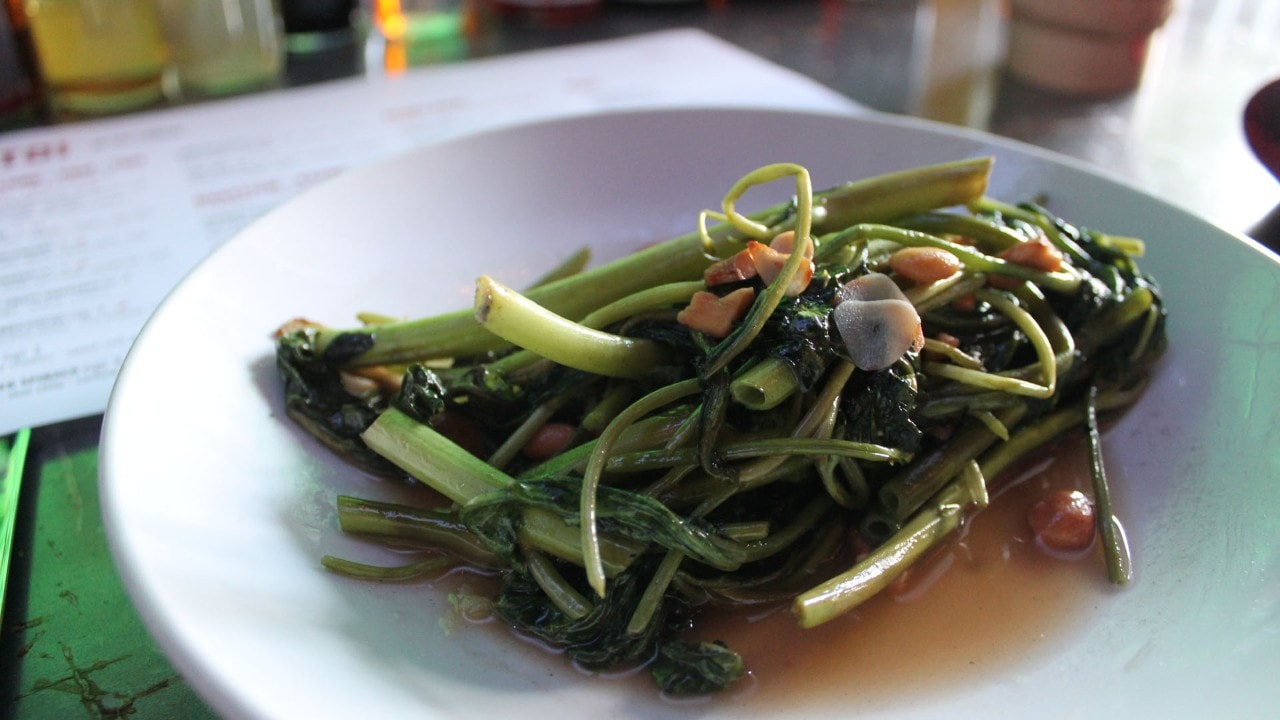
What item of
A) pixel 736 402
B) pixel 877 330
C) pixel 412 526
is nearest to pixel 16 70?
pixel 412 526

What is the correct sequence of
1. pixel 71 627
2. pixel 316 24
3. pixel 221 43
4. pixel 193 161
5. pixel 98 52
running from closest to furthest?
pixel 71 627
pixel 193 161
pixel 98 52
pixel 221 43
pixel 316 24

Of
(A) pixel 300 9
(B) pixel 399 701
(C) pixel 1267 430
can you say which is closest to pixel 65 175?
(A) pixel 300 9

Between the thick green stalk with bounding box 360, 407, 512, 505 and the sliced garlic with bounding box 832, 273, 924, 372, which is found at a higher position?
the sliced garlic with bounding box 832, 273, 924, 372

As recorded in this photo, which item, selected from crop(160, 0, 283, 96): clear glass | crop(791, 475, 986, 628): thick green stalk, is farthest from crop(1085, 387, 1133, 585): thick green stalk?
crop(160, 0, 283, 96): clear glass

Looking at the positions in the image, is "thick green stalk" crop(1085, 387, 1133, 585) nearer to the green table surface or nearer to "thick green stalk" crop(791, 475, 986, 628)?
"thick green stalk" crop(791, 475, 986, 628)

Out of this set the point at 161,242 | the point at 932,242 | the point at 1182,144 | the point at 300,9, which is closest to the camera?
the point at 932,242

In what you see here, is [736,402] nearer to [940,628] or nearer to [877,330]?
[877,330]

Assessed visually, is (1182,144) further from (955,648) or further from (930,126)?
(955,648)
